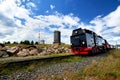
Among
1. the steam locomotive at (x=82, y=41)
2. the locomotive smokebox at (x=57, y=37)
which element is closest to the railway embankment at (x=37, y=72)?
the steam locomotive at (x=82, y=41)

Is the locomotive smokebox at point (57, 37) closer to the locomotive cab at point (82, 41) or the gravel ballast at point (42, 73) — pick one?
the locomotive cab at point (82, 41)

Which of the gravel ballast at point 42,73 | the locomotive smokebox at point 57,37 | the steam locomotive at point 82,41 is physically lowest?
the gravel ballast at point 42,73

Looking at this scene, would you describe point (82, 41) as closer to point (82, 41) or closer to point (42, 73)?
point (82, 41)

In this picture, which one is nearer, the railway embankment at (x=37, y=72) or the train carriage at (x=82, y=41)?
the railway embankment at (x=37, y=72)

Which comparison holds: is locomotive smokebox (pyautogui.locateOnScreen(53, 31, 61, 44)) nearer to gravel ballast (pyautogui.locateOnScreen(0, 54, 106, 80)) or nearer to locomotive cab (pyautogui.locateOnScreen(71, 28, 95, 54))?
locomotive cab (pyautogui.locateOnScreen(71, 28, 95, 54))

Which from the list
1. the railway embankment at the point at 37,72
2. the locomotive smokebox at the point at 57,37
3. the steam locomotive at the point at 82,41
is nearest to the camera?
the railway embankment at the point at 37,72

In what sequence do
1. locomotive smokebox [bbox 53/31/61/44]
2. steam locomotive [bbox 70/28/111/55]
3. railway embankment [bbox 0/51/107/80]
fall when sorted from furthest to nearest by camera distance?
locomotive smokebox [bbox 53/31/61/44] < steam locomotive [bbox 70/28/111/55] < railway embankment [bbox 0/51/107/80]

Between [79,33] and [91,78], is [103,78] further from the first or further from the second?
[79,33]

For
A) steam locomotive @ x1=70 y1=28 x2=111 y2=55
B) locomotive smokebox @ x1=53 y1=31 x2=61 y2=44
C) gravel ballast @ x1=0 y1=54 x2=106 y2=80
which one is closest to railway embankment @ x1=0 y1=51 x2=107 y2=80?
gravel ballast @ x1=0 y1=54 x2=106 y2=80

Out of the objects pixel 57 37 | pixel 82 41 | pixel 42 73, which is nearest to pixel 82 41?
pixel 82 41

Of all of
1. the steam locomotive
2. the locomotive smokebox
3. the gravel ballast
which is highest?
the locomotive smokebox

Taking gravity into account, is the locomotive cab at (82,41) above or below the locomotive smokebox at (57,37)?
below

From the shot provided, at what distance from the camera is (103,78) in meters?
7.19

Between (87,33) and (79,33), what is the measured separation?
1.03 m
